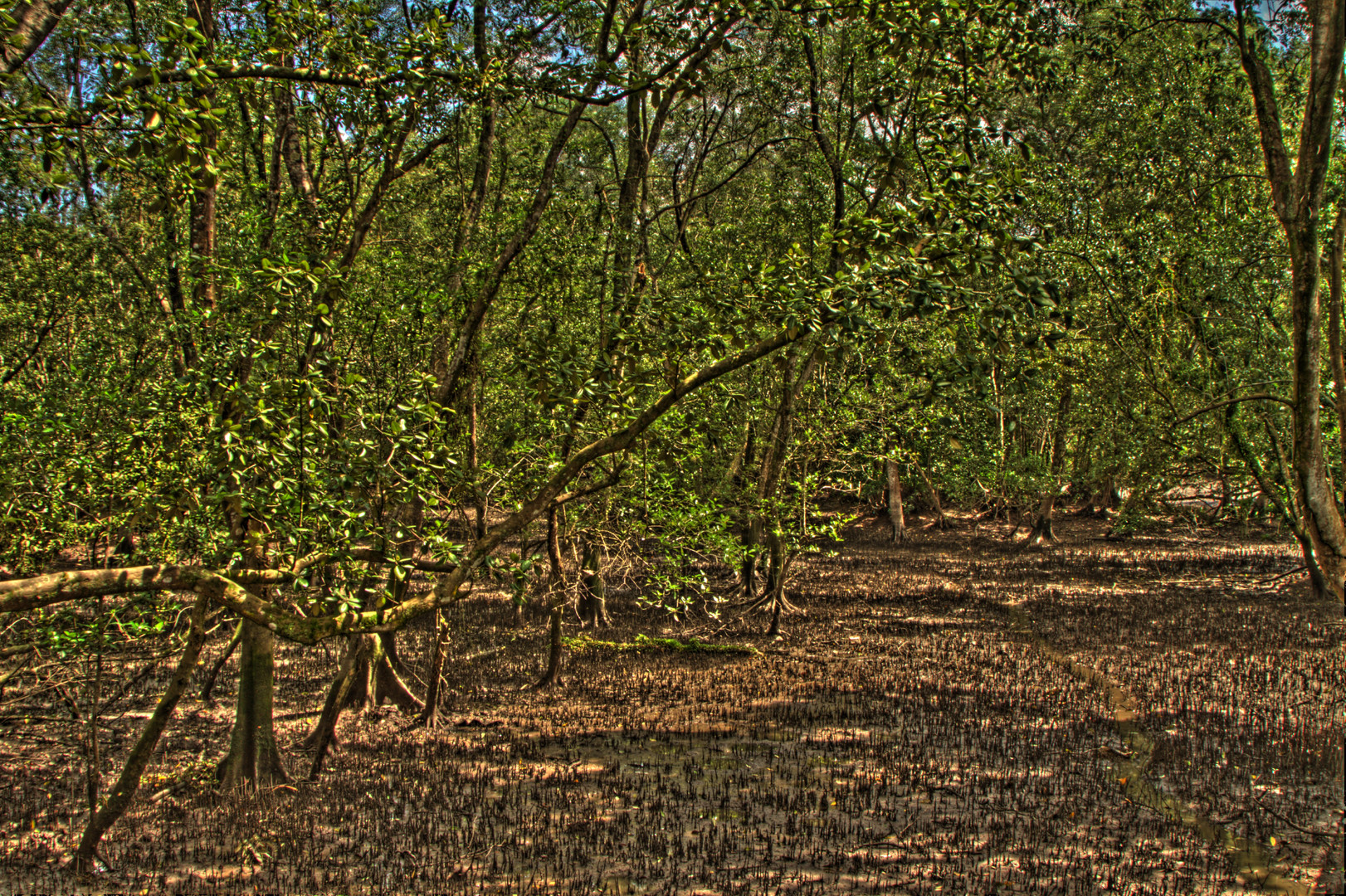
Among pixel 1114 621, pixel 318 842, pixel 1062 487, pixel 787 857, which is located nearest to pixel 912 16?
pixel 787 857

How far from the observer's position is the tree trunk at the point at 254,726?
7820 millimetres

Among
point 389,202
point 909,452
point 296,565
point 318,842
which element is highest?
point 389,202

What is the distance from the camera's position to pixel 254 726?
7.90 metres

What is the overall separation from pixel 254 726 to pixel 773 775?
15.2 feet

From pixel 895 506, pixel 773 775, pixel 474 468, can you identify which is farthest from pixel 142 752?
pixel 895 506

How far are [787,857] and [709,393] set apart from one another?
187 inches

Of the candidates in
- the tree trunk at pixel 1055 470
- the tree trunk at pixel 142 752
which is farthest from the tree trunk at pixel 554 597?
the tree trunk at pixel 1055 470

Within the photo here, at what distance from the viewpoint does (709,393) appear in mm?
9555

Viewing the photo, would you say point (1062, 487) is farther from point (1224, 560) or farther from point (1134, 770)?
point (1134, 770)

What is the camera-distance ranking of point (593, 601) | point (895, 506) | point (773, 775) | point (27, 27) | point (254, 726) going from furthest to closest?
1. point (895, 506)
2. point (593, 601)
3. point (773, 775)
4. point (254, 726)
5. point (27, 27)

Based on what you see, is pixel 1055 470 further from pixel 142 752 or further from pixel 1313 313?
pixel 142 752

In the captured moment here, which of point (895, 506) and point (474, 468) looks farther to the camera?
point (895, 506)

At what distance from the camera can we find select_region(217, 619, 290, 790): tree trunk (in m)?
7.82

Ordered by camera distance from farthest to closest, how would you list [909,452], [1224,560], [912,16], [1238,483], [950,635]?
1. [1224,560]
2. [1238,483]
3. [950,635]
4. [909,452]
5. [912,16]
